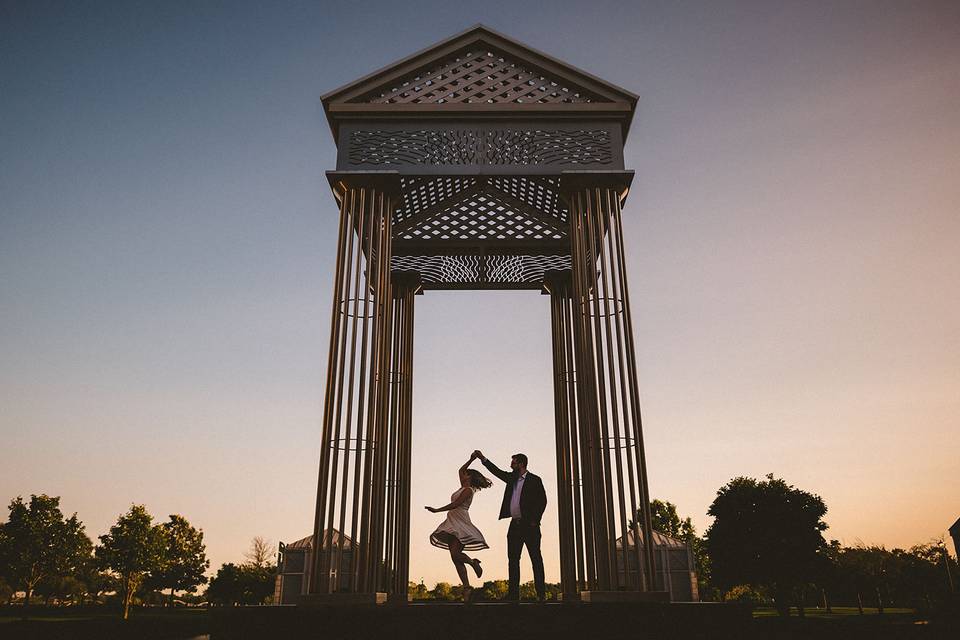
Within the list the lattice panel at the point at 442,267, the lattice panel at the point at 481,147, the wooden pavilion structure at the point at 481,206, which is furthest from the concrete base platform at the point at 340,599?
the lattice panel at the point at 442,267

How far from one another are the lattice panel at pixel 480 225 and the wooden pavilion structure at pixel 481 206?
7 cm

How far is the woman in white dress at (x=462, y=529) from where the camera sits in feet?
26.2

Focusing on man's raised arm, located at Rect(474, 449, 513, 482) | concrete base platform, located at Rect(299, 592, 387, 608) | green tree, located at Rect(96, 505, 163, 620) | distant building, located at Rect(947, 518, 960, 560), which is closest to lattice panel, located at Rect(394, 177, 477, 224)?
man's raised arm, located at Rect(474, 449, 513, 482)

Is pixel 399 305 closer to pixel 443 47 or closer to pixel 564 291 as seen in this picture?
pixel 564 291

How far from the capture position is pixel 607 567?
7.77 meters

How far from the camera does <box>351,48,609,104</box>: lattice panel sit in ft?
31.4

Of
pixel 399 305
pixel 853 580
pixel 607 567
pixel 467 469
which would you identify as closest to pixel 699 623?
pixel 607 567

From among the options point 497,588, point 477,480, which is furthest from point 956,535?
point 477,480

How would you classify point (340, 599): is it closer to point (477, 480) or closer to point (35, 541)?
point (477, 480)

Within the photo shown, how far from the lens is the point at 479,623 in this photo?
18.2ft

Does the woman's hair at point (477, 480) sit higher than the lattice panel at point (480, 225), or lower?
lower

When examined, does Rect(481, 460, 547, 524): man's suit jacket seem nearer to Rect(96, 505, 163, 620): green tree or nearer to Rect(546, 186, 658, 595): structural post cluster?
Rect(546, 186, 658, 595): structural post cluster

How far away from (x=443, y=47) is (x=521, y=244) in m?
3.64

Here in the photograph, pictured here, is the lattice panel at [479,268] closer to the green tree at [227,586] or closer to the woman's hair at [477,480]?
the woman's hair at [477,480]
